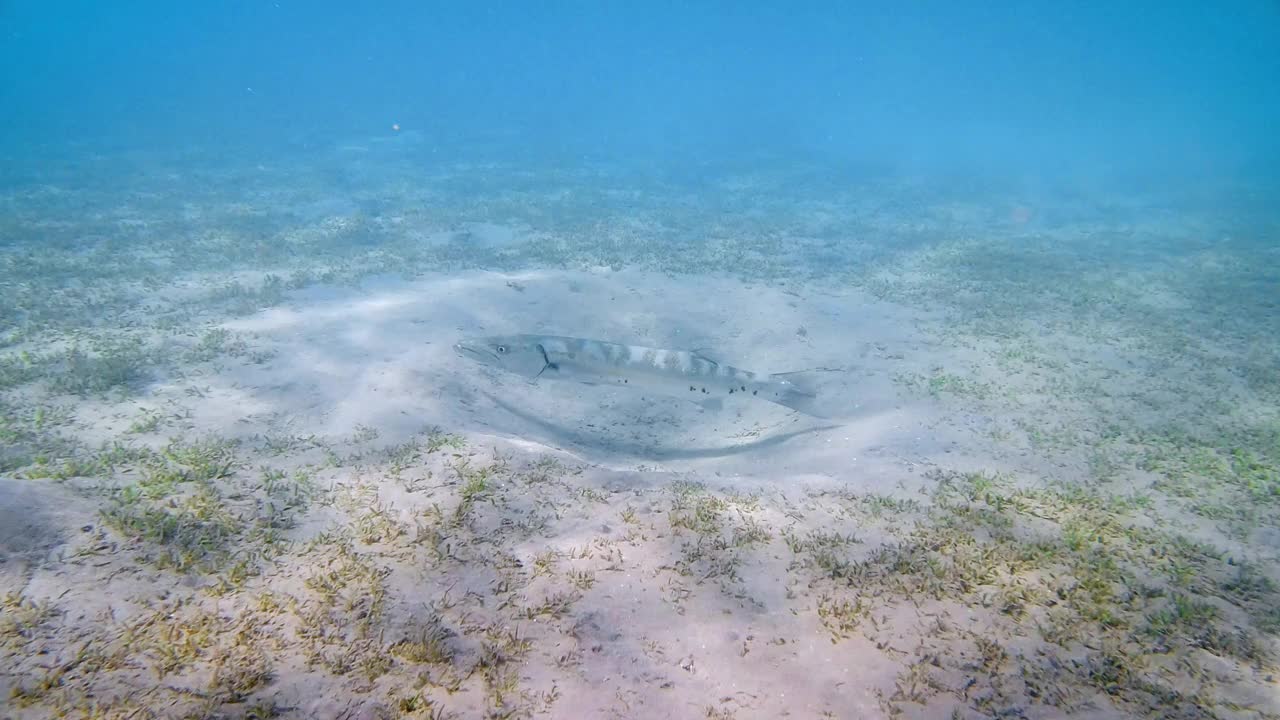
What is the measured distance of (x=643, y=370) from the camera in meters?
7.73

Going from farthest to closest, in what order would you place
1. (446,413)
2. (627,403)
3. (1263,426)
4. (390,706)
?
(627,403)
(1263,426)
(446,413)
(390,706)

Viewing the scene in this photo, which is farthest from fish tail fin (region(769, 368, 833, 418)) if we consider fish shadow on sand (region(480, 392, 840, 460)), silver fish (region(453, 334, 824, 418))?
fish shadow on sand (region(480, 392, 840, 460))

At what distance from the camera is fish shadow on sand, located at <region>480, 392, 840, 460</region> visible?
7891 mm

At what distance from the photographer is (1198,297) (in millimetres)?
14859

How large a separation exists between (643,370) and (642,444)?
123 cm

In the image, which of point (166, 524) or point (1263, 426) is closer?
point (166, 524)

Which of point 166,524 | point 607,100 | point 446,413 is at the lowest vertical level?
point 446,413

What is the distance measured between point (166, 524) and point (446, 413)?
3250 millimetres

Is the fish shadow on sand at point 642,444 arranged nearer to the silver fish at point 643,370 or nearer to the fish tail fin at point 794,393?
the fish tail fin at point 794,393

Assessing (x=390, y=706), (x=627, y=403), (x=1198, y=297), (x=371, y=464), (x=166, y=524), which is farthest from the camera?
(x=1198, y=297)

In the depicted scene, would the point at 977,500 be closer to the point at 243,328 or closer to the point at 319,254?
the point at 243,328

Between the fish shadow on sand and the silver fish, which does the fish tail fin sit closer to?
the silver fish

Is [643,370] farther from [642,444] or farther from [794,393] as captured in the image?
[794,393]

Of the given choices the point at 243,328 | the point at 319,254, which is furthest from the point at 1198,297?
the point at 319,254
